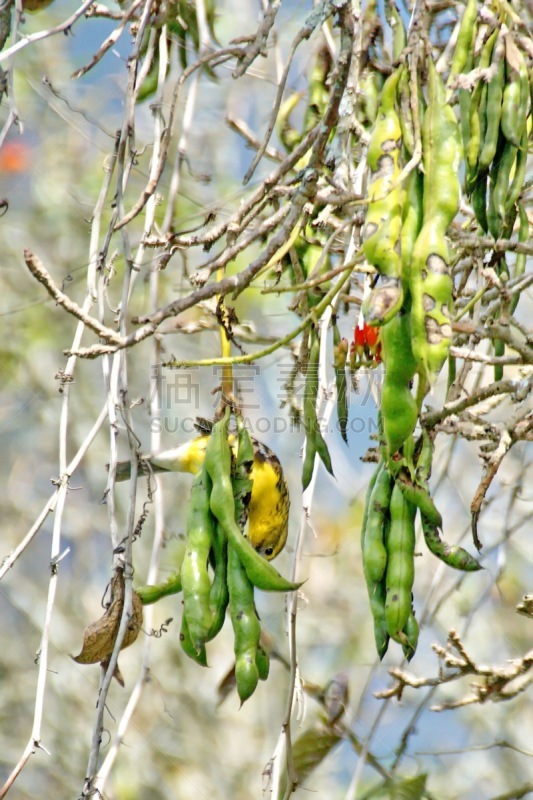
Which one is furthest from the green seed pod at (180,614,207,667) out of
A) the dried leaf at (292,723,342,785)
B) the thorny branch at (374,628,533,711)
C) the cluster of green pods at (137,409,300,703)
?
the dried leaf at (292,723,342,785)

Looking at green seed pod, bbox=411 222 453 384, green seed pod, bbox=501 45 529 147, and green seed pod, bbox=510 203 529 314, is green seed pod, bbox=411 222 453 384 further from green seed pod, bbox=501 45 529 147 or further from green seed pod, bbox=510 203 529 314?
green seed pod, bbox=510 203 529 314

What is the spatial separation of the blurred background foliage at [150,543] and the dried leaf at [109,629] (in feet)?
5.27

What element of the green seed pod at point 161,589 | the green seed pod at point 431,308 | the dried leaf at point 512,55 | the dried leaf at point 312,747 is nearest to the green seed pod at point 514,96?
→ the dried leaf at point 512,55

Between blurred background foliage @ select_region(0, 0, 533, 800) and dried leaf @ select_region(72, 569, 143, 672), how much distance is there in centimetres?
161

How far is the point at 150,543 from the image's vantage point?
331cm

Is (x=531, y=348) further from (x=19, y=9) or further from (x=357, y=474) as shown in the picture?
(x=357, y=474)

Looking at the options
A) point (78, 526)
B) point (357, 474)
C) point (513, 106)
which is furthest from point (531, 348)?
point (78, 526)

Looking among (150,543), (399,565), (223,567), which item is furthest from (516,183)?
(150,543)

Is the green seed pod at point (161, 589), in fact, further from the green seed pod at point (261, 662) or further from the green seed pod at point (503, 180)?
the green seed pod at point (503, 180)

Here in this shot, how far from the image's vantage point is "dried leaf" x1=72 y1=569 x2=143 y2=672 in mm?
1490

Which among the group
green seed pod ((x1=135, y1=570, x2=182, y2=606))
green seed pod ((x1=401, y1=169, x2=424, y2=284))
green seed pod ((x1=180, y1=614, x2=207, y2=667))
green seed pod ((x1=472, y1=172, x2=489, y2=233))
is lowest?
green seed pod ((x1=180, y1=614, x2=207, y2=667))

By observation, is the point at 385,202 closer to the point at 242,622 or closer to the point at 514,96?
the point at 514,96

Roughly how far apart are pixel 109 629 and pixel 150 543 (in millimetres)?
1823

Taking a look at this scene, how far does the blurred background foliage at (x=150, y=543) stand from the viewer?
3.19 m
